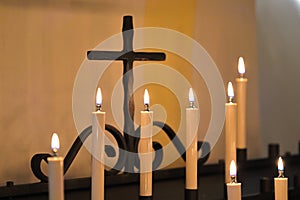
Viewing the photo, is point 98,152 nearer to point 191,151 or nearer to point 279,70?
point 191,151

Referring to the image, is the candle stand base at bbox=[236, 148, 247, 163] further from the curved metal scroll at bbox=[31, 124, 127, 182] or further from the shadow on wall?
the shadow on wall

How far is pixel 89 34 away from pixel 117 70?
0.08 metres

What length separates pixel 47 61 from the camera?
44.6 inches

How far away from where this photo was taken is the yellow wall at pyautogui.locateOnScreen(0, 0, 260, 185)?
1088 mm

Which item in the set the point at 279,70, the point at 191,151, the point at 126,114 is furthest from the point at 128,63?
the point at 279,70

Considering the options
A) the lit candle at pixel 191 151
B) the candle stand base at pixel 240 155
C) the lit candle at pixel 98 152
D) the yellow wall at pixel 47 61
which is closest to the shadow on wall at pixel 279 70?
the yellow wall at pixel 47 61

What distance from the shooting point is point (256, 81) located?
1.46 m

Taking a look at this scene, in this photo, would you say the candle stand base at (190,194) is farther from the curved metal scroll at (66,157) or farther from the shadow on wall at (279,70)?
the shadow on wall at (279,70)

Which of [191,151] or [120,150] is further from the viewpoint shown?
[120,150]

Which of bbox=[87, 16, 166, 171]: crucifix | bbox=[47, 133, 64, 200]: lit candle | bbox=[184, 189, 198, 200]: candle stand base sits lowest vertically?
bbox=[184, 189, 198, 200]: candle stand base

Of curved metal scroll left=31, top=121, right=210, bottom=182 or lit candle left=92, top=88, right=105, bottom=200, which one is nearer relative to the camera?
lit candle left=92, top=88, right=105, bottom=200

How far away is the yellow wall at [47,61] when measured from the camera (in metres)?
1.09

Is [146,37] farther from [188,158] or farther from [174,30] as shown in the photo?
[188,158]

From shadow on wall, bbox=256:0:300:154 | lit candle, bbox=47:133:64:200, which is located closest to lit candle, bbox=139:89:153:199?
lit candle, bbox=47:133:64:200
